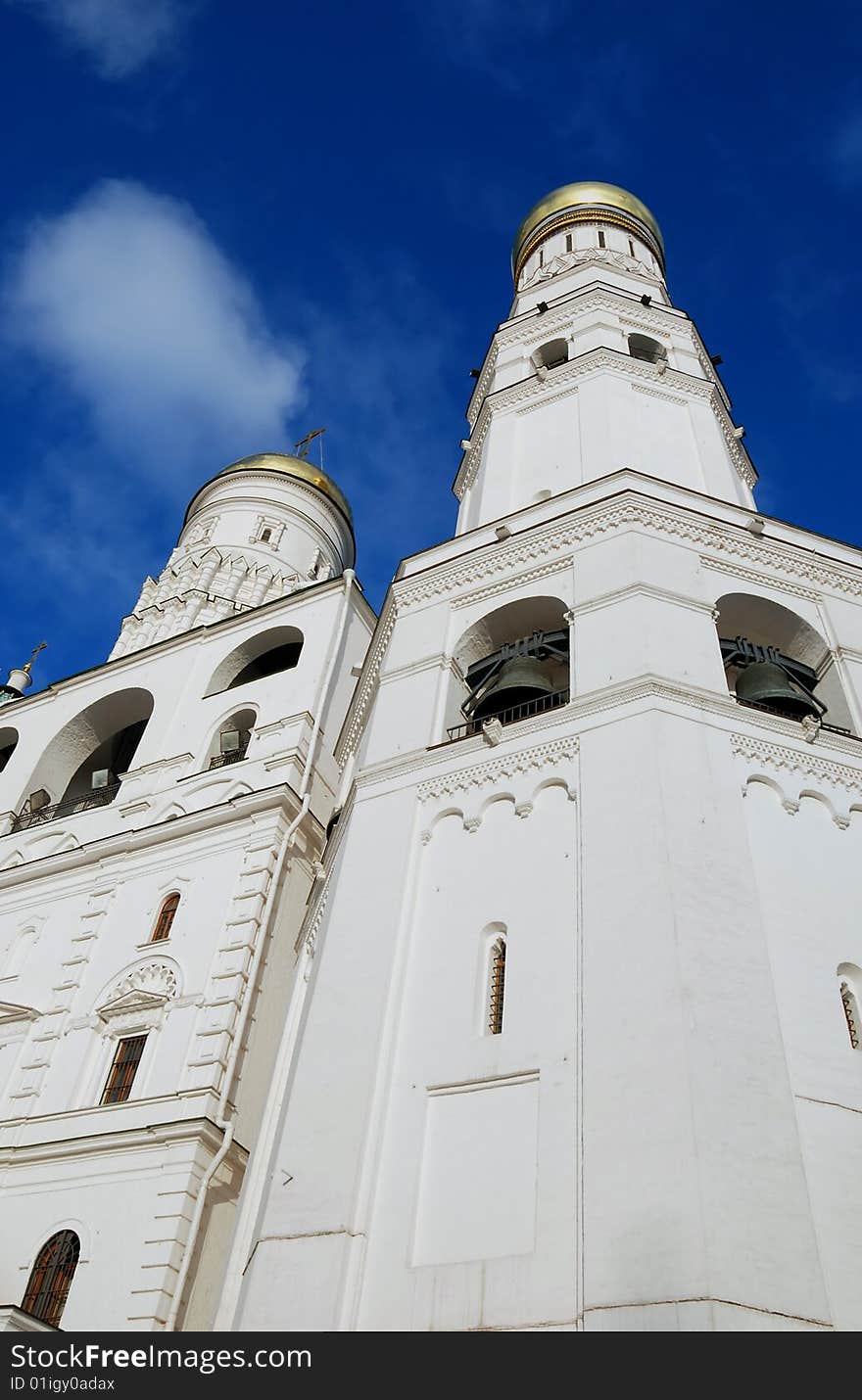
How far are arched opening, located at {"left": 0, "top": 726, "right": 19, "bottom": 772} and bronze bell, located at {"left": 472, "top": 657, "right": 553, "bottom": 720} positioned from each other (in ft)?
47.3

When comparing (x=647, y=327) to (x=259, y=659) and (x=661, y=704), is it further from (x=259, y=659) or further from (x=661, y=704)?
(x=661, y=704)

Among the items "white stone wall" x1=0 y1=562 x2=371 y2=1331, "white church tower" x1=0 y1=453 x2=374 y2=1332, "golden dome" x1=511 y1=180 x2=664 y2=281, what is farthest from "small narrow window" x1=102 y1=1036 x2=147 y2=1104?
"golden dome" x1=511 y1=180 x2=664 y2=281

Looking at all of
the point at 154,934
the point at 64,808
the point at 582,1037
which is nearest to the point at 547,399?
the point at 154,934

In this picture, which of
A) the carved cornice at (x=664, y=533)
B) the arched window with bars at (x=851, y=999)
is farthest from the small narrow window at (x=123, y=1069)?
the arched window with bars at (x=851, y=999)

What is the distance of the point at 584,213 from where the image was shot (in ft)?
104

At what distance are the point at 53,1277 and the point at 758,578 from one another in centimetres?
1273

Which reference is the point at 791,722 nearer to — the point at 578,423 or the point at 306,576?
the point at 578,423

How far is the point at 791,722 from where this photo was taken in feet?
43.6

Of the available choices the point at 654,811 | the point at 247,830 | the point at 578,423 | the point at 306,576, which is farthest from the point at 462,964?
the point at 306,576

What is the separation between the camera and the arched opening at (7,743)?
2591cm

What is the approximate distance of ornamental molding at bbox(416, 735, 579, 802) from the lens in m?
13.1

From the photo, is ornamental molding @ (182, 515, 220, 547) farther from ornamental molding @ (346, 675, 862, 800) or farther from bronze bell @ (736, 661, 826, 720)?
bronze bell @ (736, 661, 826, 720)

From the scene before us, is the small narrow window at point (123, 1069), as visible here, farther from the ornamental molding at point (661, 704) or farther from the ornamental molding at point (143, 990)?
the ornamental molding at point (661, 704)
